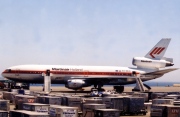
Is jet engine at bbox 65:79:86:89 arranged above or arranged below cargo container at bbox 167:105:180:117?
above

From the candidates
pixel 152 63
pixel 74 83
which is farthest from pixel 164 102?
pixel 152 63

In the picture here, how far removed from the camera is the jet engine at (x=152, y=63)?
80.7 meters

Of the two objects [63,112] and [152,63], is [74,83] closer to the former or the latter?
[152,63]

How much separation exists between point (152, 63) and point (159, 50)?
130 inches

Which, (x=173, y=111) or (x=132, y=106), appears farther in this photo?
(x=132, y=106)

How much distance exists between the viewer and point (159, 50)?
82.0 meters

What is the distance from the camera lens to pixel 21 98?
42.6 meters

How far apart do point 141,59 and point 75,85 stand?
16.0 metres

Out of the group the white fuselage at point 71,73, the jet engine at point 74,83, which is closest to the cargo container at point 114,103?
the jet engine at point 74,83

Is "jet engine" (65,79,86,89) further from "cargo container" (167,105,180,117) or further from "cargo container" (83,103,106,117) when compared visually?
"cargo container" (167,105,180,117)

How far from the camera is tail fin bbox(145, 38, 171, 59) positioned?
81.9 meters

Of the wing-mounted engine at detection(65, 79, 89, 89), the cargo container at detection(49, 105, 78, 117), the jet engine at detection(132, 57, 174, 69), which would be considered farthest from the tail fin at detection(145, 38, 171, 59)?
the cargo container at detection(49, 105, 78, 117)

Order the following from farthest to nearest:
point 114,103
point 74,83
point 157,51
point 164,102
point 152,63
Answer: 1. point 157,51
2. point 152,63
3. point 74,83
4. point 164,102
5. point 114,103

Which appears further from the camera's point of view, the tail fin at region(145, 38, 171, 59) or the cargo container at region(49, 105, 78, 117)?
the tail fin at region(145, 38, 171, 59)
